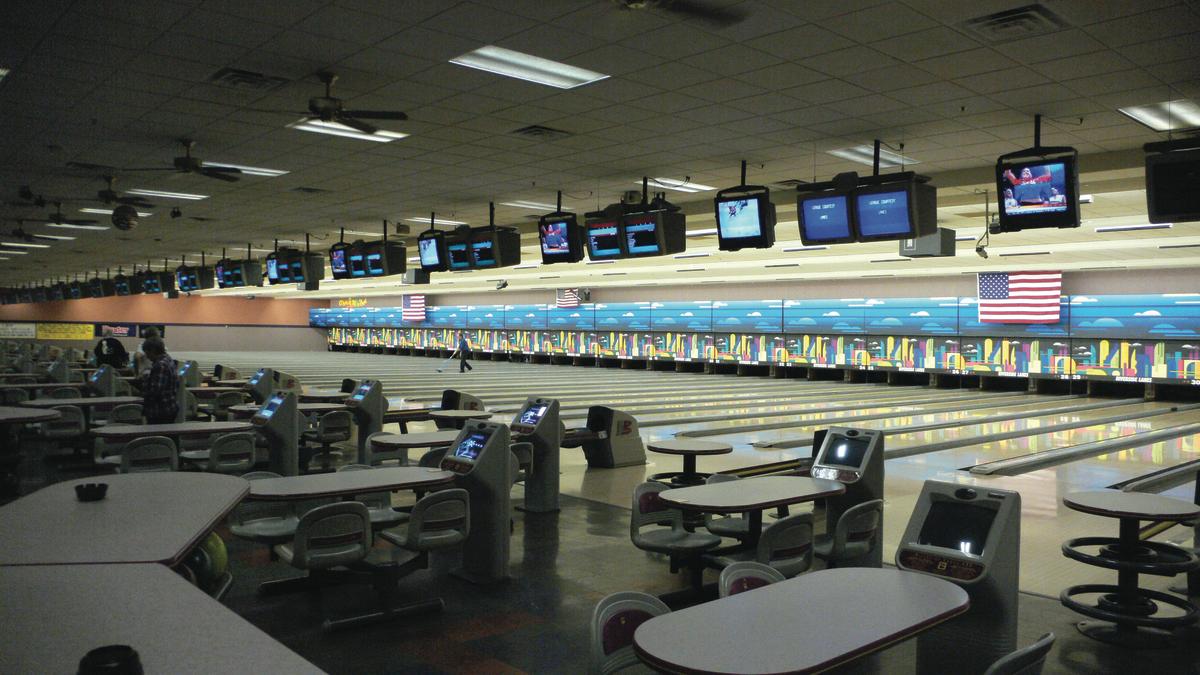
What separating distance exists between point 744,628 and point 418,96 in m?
4.60

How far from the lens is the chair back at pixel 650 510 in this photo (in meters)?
4.46

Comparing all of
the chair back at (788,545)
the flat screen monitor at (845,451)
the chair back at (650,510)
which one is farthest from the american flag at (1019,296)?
the chair back at (788,545)

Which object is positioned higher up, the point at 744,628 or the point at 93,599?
the point at 93,599

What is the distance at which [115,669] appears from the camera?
1270mm

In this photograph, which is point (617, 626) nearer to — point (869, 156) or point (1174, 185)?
point (1174, 185)

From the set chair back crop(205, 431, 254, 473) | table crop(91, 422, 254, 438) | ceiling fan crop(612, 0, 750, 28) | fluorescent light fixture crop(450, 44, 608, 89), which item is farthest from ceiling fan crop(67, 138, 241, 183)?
ceiling fan crop(612, 0, 750, 28)

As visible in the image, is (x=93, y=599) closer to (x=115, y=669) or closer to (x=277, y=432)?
(x=115, y=669)

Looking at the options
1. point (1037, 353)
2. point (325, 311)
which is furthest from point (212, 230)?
point (325, 311)

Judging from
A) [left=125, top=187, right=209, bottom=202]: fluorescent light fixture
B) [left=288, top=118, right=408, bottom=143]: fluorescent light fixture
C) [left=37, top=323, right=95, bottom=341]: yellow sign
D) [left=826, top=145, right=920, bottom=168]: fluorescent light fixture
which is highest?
[left=125, top=187, right=209, bottom=202]: fluorescent light fixture

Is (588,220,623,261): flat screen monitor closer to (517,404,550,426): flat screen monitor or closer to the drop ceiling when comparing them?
the drop ceiling

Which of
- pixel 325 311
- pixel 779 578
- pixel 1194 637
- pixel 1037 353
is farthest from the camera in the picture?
pixel 325 311

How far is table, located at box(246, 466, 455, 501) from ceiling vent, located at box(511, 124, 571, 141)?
3.12m

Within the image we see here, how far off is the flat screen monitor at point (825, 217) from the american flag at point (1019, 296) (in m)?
11.8

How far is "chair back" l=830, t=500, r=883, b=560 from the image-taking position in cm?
417
